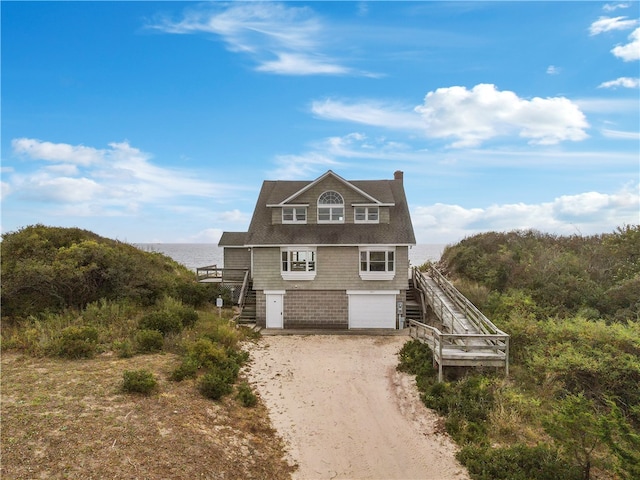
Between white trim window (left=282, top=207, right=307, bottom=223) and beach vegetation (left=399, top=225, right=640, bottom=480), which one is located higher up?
white trim window (left=282, top=207, right=307, bottom=223)

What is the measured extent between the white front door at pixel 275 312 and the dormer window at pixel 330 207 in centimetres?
528

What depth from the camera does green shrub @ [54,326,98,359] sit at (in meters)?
13.5

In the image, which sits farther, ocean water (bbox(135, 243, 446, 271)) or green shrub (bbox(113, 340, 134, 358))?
ocean water (bbox(135, 243, 446, 271))

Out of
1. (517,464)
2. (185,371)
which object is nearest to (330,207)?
(185,371)

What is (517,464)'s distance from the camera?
28.0 ft

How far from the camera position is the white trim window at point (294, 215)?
71.6 ft

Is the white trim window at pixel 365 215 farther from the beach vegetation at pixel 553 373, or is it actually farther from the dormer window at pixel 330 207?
the beach vegetation at pixel 553 373

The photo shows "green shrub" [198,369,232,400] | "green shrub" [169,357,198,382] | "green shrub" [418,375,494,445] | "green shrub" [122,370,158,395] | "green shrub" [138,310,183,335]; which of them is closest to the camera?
"green shrub" [418,375,494,445]

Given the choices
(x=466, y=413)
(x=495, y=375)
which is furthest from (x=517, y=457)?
(x=495, y=375)

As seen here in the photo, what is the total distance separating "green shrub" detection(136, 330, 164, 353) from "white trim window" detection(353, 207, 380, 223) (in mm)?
12416

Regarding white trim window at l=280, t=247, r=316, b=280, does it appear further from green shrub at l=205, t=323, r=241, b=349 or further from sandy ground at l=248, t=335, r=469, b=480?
green shrub at l=205, t=323, r=241, b=349

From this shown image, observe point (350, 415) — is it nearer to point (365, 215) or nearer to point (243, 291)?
point (365, 215)

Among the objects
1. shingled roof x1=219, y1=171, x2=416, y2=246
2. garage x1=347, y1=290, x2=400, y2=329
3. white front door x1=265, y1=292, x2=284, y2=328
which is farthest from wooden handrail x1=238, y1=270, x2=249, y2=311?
garage x1=347, y1=290, x2=400, y2=329

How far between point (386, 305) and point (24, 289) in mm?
18877
